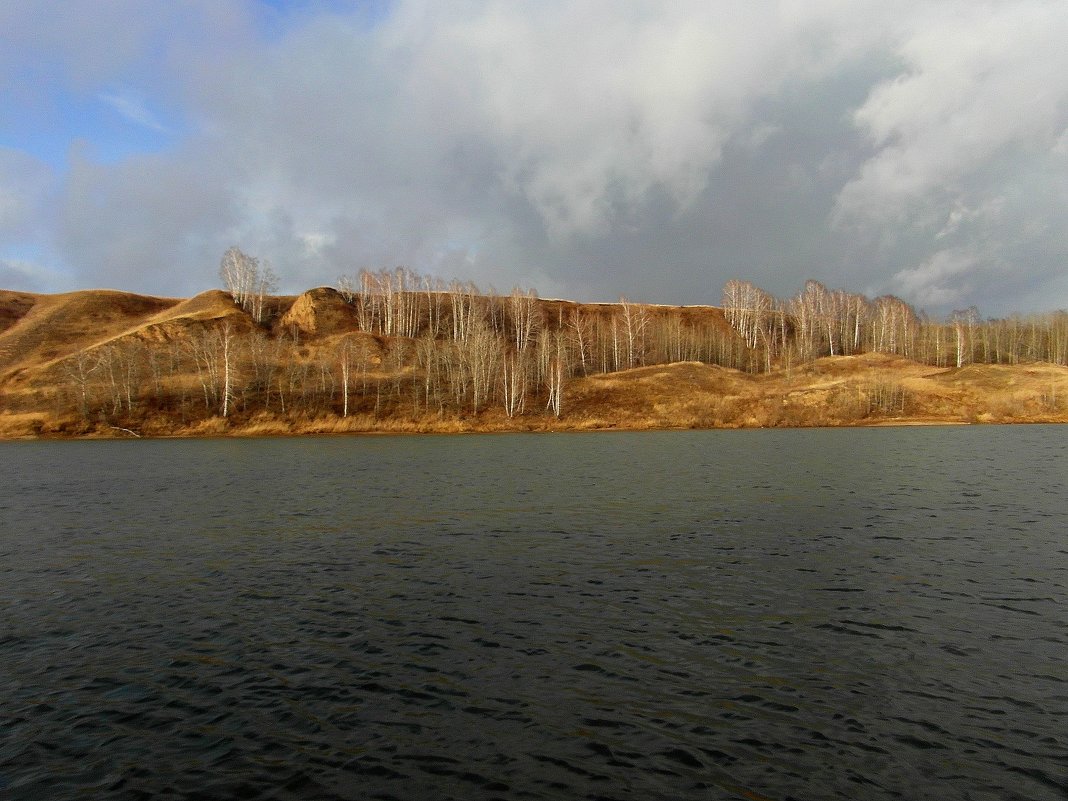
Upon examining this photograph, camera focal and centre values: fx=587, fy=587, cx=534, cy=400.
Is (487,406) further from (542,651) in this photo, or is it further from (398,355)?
(542,651)

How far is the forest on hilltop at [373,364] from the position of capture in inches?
4594

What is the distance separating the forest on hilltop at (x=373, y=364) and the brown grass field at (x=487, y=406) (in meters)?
0.49

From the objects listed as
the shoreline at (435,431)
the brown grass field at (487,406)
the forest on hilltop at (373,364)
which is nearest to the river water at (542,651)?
the shoreline at (435,431)

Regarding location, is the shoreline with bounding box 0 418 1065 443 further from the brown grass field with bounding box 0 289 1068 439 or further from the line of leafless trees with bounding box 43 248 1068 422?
the line of leafless trees with bounding box 43 248 1068 422

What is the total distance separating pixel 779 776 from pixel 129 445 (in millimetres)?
102677

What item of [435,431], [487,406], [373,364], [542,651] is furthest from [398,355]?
[542,651]

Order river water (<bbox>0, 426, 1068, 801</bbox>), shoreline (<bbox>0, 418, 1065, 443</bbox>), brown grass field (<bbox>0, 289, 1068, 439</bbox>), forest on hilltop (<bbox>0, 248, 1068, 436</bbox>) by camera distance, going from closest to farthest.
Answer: river water (<bbox>0, 426, 1068, 801</bbox>) → shoreline (<bbox>0, 418, 1065, 443</bbox>) → brown grass field (<bbox>0, 289, 1068, 439</bbox>) → forest on hilltop (<bbox>0, 248, 1068, 436</bbox>)

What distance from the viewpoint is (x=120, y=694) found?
1316cm

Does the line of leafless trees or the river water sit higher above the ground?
the line of leafless trees

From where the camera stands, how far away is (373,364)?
472ft

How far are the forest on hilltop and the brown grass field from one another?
49cm

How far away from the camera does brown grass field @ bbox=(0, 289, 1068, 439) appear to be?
112 meters

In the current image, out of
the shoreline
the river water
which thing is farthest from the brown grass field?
the river water

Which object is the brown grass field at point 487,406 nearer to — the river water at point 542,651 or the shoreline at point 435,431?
the shoreline at point 435,431
